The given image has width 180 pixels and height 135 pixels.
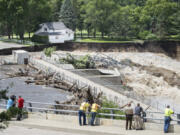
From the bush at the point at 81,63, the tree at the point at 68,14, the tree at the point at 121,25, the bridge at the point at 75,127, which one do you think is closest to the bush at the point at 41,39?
the tree at the point at 68,14

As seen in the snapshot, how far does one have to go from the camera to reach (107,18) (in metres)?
86.4

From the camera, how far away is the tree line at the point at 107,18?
77312 millimetres

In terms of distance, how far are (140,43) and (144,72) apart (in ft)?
68.5

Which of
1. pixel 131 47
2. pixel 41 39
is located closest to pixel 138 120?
pixel 131 47

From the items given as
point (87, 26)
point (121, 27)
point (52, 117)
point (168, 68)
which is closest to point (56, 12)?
point (87, 26)

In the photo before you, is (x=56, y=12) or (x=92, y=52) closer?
(x=92, y=52)

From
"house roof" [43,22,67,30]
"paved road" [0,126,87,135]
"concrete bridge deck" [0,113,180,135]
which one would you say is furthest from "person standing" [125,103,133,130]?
"house roof" [43,22,67,30]

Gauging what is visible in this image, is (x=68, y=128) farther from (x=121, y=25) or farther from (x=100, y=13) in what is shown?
(x=121, y=25)

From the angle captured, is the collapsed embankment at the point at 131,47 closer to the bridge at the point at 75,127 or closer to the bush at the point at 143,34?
the bush at the point at 143,34

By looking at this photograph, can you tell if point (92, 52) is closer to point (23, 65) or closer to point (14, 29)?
point (14, 29)

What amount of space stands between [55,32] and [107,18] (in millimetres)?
14975

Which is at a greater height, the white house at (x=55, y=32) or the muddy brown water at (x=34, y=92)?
the white house at (x=55, y=32)

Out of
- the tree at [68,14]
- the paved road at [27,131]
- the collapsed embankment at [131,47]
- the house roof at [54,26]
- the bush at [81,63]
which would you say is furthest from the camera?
the tree at [68,14]

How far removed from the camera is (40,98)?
104 feet
